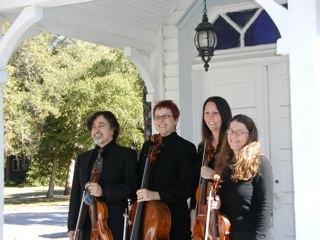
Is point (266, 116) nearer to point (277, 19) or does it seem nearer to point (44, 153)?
point (277, 19)

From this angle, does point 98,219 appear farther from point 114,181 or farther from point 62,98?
point 62,98

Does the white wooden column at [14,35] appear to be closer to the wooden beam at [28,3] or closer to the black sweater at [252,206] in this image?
the wooden beam at [28,3]

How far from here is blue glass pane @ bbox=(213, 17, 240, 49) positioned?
6.62m

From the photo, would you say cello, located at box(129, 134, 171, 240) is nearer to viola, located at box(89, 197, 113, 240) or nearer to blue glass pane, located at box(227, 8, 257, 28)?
viola, located at box(89, 197, 113, 240)

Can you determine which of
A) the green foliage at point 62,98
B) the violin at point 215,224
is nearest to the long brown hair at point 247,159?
the violin at point 215,224

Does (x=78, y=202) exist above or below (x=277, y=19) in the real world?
below

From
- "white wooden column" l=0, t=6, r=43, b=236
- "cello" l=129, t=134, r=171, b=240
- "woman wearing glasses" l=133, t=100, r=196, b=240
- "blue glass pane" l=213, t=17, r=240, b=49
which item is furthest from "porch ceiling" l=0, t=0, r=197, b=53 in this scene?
"cello" l=129, t=134, r=171, b=240

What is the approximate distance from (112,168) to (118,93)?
14912mm

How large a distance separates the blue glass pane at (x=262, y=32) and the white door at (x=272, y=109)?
11.4 inches

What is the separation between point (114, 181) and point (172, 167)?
0.42 meters

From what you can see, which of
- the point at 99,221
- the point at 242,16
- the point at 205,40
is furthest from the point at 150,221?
the point at 242,16

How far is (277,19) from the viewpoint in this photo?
3.69 meters

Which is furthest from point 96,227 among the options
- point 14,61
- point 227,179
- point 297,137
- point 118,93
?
point 14,61

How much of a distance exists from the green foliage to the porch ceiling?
11.8 meters
